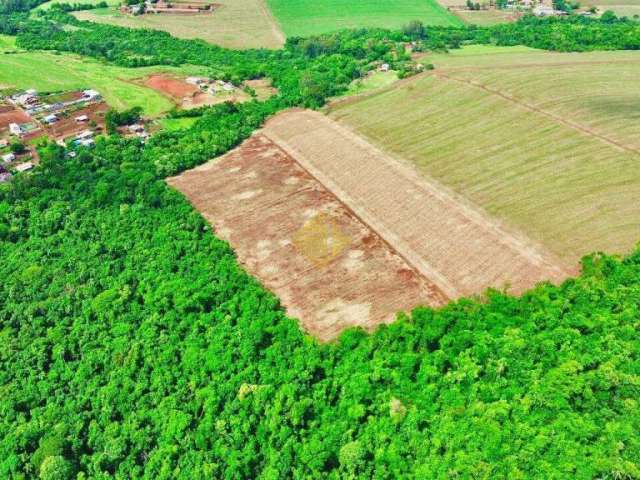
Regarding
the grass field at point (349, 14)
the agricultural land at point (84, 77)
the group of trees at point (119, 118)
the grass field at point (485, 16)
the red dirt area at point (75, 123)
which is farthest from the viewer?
the grass field at point (349, 14)

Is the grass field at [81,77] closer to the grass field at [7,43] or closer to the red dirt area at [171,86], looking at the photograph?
the red dirt area at [171,86]

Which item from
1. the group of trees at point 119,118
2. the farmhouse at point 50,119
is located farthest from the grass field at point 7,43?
the group of trees at point 119,118

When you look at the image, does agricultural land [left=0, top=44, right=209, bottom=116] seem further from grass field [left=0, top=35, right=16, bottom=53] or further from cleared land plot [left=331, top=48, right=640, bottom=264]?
cleared land plot [left=331, top=48, right=640, bottom=264]

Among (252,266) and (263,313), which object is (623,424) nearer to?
(263,313)

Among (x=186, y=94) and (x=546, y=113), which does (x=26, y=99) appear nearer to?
(x=186, y=94)

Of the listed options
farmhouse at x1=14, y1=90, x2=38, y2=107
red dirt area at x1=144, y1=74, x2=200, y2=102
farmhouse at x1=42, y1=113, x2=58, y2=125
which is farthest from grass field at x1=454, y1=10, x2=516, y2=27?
farmhouse at x1=14, y1=90, x2=38, y2=107

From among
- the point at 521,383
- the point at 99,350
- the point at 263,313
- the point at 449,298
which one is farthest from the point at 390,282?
the point at 99,350

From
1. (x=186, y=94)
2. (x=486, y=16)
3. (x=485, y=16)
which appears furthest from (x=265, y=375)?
(x=486, y=16)
